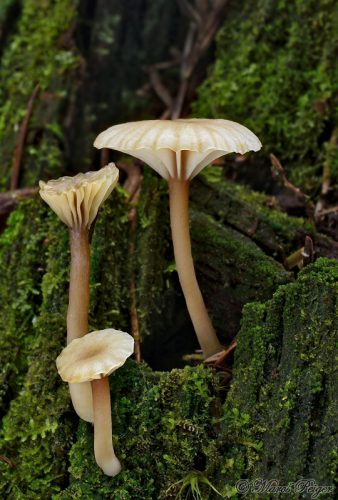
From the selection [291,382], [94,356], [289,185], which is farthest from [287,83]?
[94,356]

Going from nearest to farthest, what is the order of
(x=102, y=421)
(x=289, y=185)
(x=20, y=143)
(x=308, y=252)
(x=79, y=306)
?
(x=102, y=421) → (x=79, y=306) → (x=308, y=252) → (x=289, y=185) → (x=20, y=143)

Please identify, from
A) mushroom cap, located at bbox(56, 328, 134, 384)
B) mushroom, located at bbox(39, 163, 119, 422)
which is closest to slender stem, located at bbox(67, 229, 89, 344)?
mushroom, located at bbox(39, 163, 119, 422)

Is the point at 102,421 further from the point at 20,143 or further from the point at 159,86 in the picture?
the point at 159,86

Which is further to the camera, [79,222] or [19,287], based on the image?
[19,287]

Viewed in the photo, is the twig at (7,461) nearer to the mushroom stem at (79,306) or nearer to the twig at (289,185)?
the mushroom stem at (79,306)

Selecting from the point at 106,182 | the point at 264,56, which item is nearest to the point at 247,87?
the point at 264,56

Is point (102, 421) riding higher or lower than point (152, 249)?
lower

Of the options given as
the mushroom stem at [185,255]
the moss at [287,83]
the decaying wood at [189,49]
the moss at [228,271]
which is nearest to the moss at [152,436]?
the mushroom stem at [185,255]
